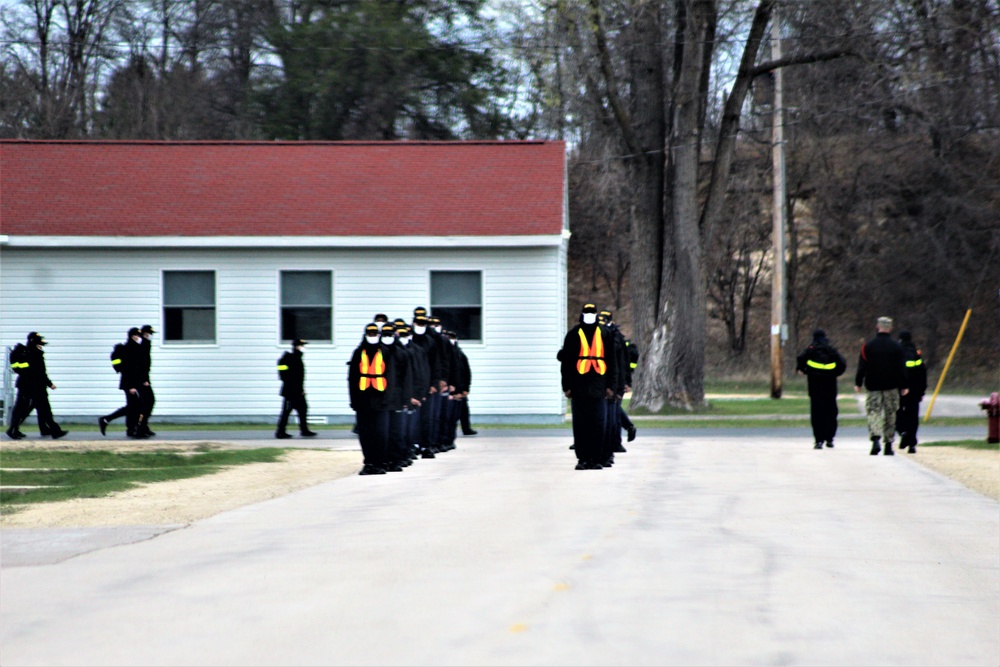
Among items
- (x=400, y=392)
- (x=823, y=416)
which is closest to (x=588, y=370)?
(x=400, y=392)

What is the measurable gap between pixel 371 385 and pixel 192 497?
134 inches

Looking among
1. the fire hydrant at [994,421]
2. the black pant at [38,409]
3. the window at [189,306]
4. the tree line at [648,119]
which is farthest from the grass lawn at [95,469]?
the tree line at [648,119]

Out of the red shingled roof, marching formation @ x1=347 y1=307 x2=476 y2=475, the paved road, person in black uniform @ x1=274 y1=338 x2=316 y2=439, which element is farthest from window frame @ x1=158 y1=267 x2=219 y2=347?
the paved road

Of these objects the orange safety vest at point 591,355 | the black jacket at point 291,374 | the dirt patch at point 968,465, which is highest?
the orange safety vest at point 591,355

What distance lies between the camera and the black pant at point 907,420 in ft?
65.7

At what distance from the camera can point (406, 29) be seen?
4725 centimetres

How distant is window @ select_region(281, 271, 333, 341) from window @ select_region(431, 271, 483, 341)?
2104mm

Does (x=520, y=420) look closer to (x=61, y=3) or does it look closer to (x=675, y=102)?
(x=675, y=102)

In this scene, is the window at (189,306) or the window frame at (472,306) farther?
the window at (189,306)

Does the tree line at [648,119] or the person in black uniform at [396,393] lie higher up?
the tree line at [648,119]

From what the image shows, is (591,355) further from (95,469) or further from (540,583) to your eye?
(540,583)

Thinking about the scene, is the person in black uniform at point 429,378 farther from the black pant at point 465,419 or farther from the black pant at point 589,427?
the black pant at point 465,419

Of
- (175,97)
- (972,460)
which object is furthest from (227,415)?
(175,97)

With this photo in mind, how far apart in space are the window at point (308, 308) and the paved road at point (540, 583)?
A: 13503 millimetres
